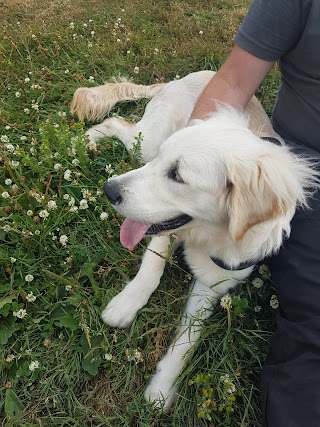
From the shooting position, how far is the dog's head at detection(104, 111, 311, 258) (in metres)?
1.78

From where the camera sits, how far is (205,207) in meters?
1.90

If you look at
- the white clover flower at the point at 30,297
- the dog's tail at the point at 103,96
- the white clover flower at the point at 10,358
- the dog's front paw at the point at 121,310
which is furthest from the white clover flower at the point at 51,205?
the dog's tail at the point at 103,96

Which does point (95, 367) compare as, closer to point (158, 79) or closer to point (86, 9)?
point (158, 79)

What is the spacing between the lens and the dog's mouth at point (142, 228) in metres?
1.99

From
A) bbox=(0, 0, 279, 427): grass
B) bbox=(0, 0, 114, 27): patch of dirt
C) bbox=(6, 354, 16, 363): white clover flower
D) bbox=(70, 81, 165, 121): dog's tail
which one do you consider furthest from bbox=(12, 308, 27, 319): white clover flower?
bbox=(0, 0, 114, 27): patch of dirt

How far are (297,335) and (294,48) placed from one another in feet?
4.98

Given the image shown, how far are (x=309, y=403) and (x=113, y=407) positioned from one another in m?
0.99

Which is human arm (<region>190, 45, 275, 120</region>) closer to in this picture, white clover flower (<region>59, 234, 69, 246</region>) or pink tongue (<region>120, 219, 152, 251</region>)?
pink tongue (<region>120, 219, 152, 251</region>)

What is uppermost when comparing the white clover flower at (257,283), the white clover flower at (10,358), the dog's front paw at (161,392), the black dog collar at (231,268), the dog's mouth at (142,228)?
the dog's mouth at (142,228)

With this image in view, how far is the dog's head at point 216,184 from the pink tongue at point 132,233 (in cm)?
13

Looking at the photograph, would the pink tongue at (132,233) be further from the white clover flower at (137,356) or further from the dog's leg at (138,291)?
the white clover flower at (137,356)

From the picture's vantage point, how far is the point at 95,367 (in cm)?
223

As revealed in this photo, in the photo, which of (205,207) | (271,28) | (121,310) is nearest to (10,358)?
(121,310)

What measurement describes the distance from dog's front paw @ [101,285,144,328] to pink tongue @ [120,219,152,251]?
0.38 meters
